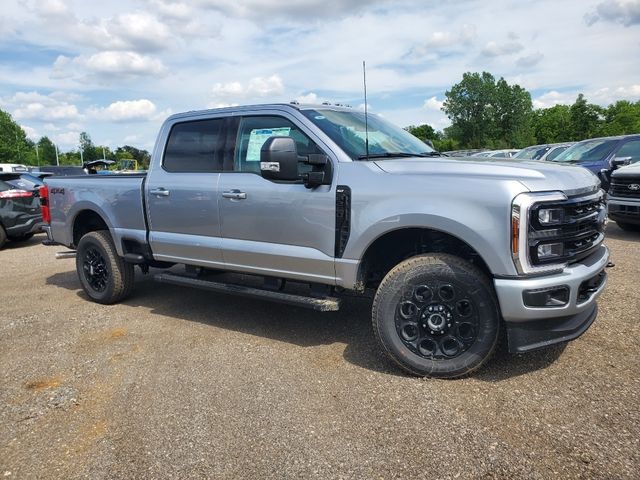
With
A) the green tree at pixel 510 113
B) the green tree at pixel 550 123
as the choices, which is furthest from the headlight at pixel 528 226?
the green tree at pixel 510 113

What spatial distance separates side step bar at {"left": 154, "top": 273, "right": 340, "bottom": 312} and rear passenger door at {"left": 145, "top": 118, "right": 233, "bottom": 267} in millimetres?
188

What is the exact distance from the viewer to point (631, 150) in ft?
34.1

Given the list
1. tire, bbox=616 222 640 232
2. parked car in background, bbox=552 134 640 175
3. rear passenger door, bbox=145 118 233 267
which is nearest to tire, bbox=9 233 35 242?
rear passenger door, bbox=145 118 233 267

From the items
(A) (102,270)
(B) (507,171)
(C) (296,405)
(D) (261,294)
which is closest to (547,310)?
(B) (507,171)

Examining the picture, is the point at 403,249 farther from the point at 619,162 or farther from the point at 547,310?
the point at 619,162

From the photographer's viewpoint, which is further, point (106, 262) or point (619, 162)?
point (619, 162)

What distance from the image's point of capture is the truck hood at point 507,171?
3.36m

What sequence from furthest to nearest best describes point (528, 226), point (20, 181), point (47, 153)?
1. point (47, 153)
2. point (20, 181)
3. point (528, 226)

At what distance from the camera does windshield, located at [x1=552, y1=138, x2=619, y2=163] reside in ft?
34.8

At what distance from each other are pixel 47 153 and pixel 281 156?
405ft

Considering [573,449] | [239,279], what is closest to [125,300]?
[239,279]

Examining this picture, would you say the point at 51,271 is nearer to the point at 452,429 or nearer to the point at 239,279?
the point at 239,279

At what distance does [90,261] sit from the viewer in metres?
6.14

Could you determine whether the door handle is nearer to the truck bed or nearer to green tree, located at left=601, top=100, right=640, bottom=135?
the truck bed
